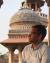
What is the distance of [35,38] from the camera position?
159 inches

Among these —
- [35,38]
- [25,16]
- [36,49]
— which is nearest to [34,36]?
[35,38]

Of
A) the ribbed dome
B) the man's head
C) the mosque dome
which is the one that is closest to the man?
the man's head

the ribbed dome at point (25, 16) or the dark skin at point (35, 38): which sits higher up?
the dark skin at point (35, 38)

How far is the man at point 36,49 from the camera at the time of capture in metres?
3.96

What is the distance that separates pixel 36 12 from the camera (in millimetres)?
34656

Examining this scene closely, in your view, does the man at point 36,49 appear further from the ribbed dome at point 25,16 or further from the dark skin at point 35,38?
the ribbed dome at point 25,16

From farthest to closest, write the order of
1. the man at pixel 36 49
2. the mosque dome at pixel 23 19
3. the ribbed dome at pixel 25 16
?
the ribbed dome at pixel 25 16 → the mosque dome at pixel 23 19 → the man at pixel 36 49

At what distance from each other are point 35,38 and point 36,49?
0.39 feet

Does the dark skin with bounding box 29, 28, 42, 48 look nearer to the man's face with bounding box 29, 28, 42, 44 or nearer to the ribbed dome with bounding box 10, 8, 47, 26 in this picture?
the man's face with bounding box 29, 28, 42, 44

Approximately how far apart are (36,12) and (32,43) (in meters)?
30.7

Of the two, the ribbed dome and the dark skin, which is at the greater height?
the dark skin

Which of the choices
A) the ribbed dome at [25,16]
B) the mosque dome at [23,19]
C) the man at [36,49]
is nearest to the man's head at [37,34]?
the man at [36,49]

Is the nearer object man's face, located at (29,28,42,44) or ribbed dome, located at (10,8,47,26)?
man's face, located at (29,28,42,44)

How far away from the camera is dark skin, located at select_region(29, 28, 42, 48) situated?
13.2ft
